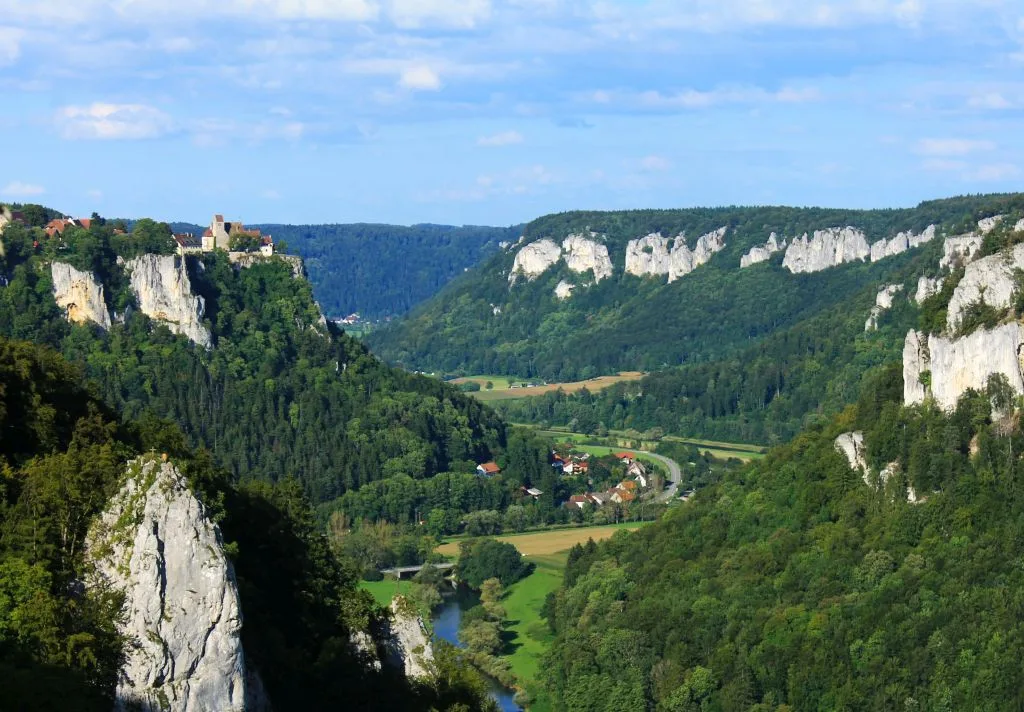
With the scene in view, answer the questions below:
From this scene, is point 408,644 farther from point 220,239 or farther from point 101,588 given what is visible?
point 220,239

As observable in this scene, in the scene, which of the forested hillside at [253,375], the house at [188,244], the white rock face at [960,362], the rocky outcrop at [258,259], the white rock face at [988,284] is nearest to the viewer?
the white rock face at [960,362]

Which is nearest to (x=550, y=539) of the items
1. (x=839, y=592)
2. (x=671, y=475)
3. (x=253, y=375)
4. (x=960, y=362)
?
(x=671, y=475)

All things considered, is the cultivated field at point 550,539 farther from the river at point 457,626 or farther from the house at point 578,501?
the river at point 457,626

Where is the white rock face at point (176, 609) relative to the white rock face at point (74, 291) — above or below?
below

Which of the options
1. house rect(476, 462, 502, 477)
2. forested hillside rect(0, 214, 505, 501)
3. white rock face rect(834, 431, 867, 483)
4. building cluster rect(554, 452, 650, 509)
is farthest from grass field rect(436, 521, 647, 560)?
white rock face rect(834, 431, 867, 483)

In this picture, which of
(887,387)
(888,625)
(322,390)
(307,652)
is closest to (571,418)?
(322,390)

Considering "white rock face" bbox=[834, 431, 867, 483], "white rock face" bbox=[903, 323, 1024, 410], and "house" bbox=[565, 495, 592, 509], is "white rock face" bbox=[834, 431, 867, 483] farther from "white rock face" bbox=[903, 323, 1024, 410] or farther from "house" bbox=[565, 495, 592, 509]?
"house" bbox=[565, 495, 592, 509]

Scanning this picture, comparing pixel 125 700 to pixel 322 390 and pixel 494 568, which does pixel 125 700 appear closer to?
pixel 494 568

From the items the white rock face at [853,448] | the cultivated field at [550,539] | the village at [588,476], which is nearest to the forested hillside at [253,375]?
the village at [588,476]
